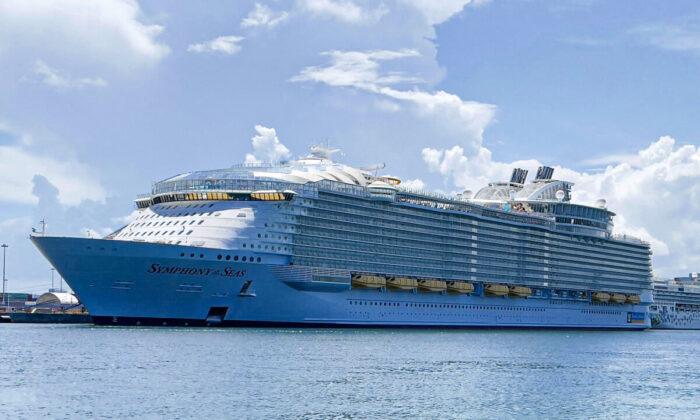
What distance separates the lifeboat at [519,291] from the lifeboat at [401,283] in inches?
822

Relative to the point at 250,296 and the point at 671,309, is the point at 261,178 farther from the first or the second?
the point at 671,309

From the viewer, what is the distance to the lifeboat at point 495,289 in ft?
360

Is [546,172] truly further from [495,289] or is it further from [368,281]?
[368,281]

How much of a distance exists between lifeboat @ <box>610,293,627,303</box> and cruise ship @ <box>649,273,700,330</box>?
1379 inches

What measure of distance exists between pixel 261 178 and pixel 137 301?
17640 millimetres

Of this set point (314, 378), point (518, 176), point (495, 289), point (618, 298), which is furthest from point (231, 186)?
point (618, 298)

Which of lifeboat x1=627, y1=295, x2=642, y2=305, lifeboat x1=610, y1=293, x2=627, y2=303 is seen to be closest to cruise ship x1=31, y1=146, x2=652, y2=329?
lifeboat x1=610, y1=293, x2=627, y2=303

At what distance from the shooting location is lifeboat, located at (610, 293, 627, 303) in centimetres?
13325

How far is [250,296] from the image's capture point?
79625mm

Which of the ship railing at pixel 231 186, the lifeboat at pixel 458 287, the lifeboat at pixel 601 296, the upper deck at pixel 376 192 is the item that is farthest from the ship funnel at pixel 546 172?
the ship railing at pixel 231 186

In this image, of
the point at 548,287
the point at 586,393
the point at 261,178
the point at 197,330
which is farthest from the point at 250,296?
the point at 548,287

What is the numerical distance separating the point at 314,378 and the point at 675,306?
14366cm

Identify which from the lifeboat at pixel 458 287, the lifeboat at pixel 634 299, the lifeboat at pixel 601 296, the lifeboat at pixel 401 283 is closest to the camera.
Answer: the lifeboat at pixel 401 283

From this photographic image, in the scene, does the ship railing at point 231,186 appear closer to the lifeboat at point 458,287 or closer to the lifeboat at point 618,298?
the lifeboat at point 458,287
